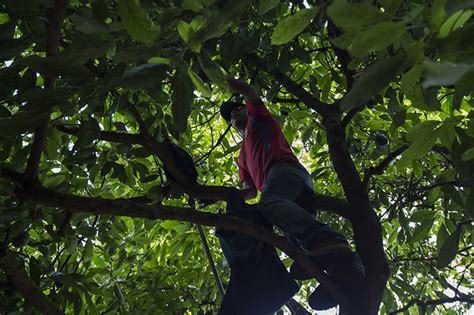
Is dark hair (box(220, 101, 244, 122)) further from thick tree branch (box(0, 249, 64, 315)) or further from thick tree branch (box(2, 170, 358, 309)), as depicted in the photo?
thick tree branch (box(0, 249, 64, 315))

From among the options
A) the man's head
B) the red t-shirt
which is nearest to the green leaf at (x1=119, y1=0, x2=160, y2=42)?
the red t-shirt

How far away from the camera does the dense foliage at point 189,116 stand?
2.94ft

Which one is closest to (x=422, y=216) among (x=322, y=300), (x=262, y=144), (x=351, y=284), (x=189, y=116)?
(x=351, y=284)

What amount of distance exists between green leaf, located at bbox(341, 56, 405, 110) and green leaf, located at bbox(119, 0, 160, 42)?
361mm

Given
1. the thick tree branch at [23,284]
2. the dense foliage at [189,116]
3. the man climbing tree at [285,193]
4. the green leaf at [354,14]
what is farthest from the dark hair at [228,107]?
the green leaf at [354,14]

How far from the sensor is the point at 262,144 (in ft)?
10.0

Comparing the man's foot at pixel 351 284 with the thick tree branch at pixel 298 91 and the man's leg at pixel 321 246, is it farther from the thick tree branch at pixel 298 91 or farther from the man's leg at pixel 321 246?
the thick tree branch at pixel 298 91

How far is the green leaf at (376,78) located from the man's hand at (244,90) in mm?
1813

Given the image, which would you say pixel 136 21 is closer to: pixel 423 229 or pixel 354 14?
pixel 354 14

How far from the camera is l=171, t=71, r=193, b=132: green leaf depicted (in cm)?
119

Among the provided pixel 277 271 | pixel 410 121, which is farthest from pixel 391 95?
pixel 277 271

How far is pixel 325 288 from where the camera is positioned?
2.09 m

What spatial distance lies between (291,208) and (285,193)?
24 centimetres

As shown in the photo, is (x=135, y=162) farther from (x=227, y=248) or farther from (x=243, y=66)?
(x=243, y=66)
